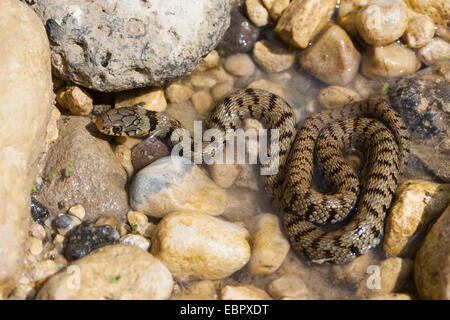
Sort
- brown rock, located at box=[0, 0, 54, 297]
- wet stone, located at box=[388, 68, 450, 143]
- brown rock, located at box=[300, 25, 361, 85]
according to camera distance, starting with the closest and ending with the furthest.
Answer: brown rock, located at box=[0, 0, 54, 297] < wet stone, located at box=[388, 68, 450, 143] < brown rock, located at box=[300, 25, 361, 85]

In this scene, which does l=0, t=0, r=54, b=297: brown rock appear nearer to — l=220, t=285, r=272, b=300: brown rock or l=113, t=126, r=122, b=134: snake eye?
l=113, t=126, r=122, b=134: snake eye

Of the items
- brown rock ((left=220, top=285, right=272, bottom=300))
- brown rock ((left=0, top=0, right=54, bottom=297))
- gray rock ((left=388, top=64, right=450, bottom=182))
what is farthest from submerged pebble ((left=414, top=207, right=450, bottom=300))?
brown rock ((left=0, top=0, right=54, bottom=297))

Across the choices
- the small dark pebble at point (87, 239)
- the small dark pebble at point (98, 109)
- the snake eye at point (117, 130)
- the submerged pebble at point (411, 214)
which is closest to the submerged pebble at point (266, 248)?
the submerged pebble at point (411, 214)

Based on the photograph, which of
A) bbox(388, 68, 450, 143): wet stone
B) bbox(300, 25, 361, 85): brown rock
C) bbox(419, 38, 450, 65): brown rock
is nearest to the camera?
bbox(388, 68, 450, 143): wet stone

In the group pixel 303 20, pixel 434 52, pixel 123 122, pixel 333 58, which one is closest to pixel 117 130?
pixel 123 122

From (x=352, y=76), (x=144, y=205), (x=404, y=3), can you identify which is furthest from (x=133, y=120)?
(x=404, y=3)

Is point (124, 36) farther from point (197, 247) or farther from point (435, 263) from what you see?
point (435, 263)
